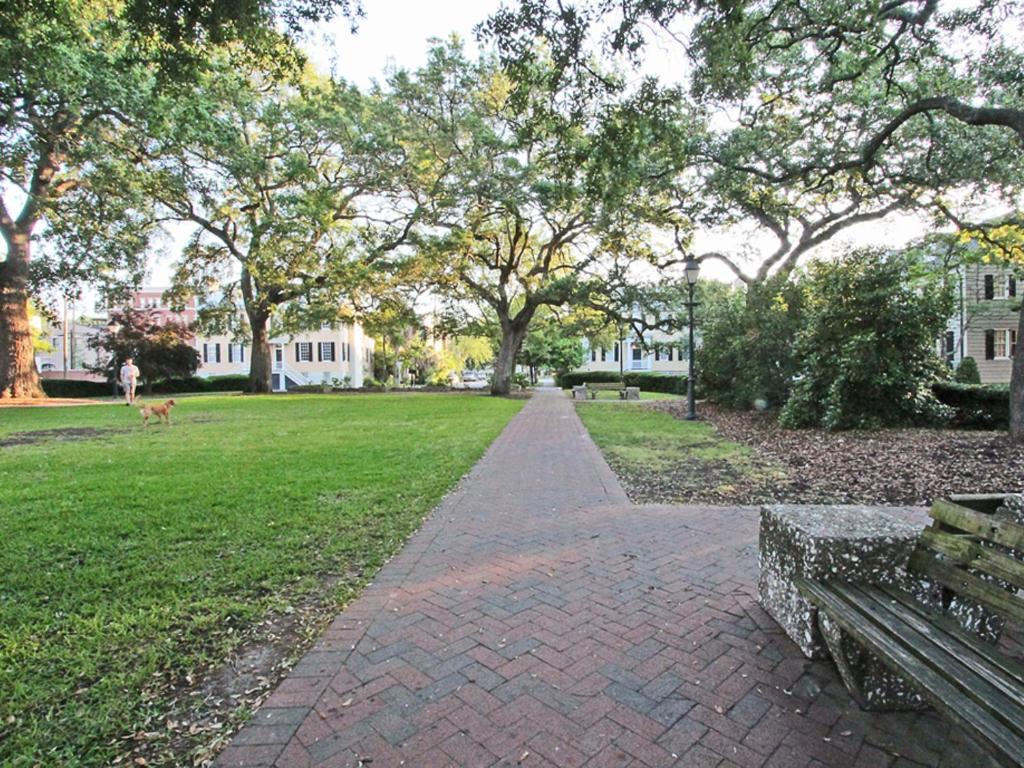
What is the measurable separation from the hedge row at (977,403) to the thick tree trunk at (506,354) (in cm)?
1817

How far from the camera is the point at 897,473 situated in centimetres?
704

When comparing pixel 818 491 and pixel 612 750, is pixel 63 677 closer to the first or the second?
pixel 612 750

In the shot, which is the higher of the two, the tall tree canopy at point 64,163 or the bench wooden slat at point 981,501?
the tall tree canopy at point 64,163

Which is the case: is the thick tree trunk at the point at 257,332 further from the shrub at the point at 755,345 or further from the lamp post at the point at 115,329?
the shrub at the point at 755,345

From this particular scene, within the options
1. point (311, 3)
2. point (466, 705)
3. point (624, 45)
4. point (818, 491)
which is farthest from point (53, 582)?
point (818, 491)

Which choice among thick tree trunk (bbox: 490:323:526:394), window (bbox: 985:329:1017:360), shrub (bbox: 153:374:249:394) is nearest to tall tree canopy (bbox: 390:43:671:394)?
thick tree trunk (bbox: 490:323:526:394)

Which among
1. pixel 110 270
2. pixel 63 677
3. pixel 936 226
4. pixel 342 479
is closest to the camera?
pixel 63 677

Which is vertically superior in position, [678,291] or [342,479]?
[678,291]

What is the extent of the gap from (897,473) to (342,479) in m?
6.98

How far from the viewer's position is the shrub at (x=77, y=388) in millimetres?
33531

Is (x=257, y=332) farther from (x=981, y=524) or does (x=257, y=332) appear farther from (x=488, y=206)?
(x=981, y=524)

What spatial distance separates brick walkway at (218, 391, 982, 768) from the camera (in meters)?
2.12

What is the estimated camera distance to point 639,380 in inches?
1551

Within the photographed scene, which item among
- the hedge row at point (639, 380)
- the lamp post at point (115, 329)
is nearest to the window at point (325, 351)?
the lamp post at point (115, 329)
